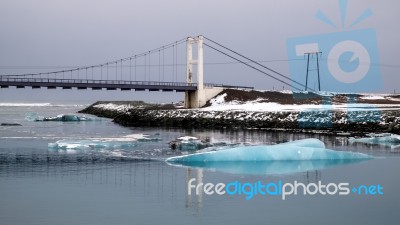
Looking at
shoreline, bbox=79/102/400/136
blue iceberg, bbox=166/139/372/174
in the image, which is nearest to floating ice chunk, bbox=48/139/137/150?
blue iceberg, bbox=166/139/372/174

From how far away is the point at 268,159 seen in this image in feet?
76.4

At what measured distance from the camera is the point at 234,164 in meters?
22.4

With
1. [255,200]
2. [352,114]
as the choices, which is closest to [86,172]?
[255,200]

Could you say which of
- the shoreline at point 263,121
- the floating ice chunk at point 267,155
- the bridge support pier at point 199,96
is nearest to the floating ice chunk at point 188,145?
the floating ice chunk at point 267,155

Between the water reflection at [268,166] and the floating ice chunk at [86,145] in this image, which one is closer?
the water reflection at [268,166]

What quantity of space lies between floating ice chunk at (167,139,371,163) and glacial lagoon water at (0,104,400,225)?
24.8 inches

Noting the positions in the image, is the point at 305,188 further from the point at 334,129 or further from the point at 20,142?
the point at 334,129

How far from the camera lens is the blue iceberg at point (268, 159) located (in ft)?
70.8

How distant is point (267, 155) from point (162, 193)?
7866 mm

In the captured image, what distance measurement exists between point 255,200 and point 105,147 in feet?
56.6

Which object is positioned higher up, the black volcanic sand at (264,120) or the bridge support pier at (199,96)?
the bridge support pier at (199,96)

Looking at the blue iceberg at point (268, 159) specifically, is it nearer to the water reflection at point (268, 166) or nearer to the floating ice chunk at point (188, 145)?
the water reflection at point (268, 166)

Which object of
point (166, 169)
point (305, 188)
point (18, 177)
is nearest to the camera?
point (305, 188)

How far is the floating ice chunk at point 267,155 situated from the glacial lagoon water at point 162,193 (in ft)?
2.07
